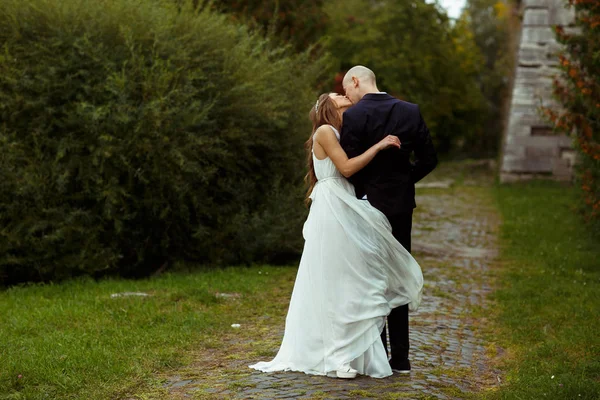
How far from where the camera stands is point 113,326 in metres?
8.09

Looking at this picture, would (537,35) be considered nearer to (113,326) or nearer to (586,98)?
(586,98)

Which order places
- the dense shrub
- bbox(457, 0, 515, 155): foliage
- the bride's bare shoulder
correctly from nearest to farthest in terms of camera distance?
the bride's bare shoulder → the dense shrub → bbox(457, 0, 515, 155): foliage

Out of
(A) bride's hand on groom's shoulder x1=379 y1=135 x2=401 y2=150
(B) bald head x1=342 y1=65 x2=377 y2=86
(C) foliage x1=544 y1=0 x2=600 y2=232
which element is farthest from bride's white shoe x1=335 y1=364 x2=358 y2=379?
(C) foliage x1=544 y1=0 x2=600 y2=232

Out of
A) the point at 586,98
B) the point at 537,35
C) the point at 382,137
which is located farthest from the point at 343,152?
the point at 537,35

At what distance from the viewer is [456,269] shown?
12.1 meters

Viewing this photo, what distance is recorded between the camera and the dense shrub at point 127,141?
1073cm

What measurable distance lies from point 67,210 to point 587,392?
678 centimetres

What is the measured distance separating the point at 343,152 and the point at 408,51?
26661 mm

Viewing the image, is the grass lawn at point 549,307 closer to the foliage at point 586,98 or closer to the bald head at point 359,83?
the foliage at point 586,98

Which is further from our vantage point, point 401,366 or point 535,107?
point 535,107

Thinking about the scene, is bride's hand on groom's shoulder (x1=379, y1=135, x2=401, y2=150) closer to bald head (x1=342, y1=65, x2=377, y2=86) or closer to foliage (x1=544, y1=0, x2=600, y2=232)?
bald head (x1=342, y1=65, x2=377, y2=86)

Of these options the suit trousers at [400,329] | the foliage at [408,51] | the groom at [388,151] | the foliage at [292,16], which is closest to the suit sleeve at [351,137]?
the groom at [388,151]

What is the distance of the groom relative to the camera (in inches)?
252

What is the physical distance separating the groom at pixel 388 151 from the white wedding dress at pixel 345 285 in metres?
0.11
